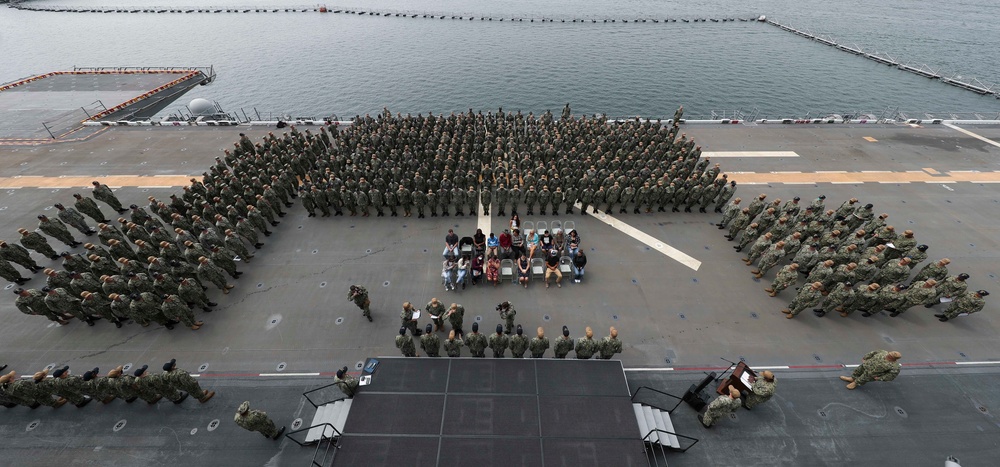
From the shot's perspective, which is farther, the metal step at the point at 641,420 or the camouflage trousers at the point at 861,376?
the camouflage trousers at the point at 861,376

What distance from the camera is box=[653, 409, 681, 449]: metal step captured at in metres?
8.84

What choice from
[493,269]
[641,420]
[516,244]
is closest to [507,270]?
[493,269]

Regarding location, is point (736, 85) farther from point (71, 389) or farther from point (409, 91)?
point (71, 389)

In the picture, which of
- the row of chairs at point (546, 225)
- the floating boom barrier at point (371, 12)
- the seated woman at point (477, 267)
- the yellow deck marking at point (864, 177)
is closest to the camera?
the seated woman at point (477, 267)

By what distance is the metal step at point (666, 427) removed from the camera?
8.84m

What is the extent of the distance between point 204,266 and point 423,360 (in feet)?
28.4

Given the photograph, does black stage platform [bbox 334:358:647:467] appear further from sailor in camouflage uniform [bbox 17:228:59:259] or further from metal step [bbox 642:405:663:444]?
sailor in camouflage uniform [bbox 17:228:59:259]

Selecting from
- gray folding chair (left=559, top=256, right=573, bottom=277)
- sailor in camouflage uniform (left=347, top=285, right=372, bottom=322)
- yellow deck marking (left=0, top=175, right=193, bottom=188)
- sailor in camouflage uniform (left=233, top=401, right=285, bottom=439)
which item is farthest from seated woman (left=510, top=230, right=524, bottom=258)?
yellow deck marking (left=0, top=175, right=193, bottom=188)

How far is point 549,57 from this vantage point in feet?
190

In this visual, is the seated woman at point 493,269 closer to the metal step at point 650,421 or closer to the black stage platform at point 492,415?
the black stage platform at point 492,415

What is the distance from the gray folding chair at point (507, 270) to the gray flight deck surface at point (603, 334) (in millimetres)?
412

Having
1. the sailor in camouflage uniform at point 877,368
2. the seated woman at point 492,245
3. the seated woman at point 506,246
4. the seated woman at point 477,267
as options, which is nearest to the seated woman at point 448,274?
the seated woman at point 477,267

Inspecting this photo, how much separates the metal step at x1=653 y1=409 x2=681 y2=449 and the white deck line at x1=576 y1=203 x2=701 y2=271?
7.05 meters

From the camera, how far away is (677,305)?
1300cm
